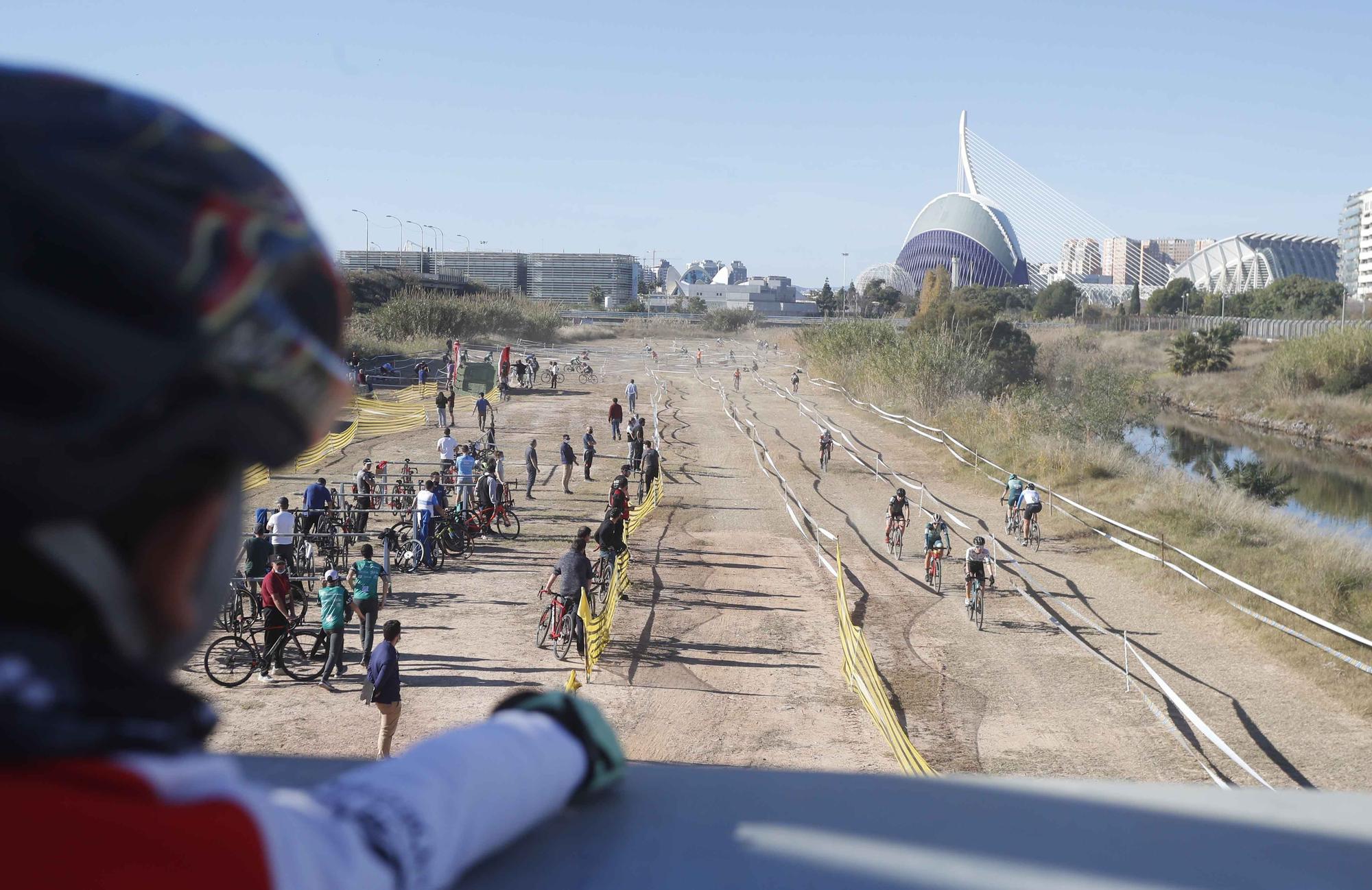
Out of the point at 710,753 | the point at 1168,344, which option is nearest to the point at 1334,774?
the point at 710,753

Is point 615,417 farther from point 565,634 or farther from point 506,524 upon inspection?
point 565,634

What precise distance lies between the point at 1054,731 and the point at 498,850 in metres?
13.1

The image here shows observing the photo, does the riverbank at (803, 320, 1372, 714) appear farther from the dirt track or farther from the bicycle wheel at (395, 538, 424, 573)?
the bicycle wheel at (395, 538, 424, 573)

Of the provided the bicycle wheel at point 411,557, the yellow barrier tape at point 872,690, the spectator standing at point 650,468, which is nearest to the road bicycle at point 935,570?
the yellow barrier tape at point 872,690

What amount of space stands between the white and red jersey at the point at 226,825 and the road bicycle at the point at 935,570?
18.7 metres

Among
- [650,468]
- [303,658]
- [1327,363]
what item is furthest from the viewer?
[1327,363]

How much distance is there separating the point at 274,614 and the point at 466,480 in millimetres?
8312

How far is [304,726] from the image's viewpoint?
11.8m

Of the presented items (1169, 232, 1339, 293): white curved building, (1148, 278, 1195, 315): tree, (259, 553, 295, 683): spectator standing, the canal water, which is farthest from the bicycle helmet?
(1169, 232, 1339, 293): white curved building

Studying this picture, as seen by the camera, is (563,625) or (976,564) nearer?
(563,625)

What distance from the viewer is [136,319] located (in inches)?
27.8

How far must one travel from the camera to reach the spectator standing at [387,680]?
9844mm

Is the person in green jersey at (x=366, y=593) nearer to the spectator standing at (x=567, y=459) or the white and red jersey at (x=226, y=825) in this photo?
the white and red jersey at (x=226, y=825)

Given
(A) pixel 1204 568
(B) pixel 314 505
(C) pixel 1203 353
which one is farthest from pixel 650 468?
(C) pixel 1203 353
